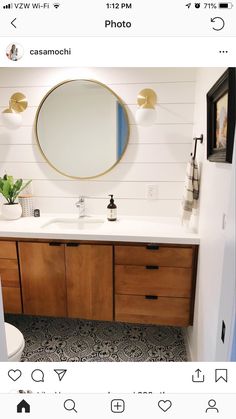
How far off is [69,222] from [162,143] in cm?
98

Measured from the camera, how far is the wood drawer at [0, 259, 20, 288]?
179cm

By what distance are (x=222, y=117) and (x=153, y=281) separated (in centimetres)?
109

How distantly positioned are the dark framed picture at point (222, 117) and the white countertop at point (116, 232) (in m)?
0.59

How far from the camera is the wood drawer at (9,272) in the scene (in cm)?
179

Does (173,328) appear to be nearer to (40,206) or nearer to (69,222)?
(69,222)

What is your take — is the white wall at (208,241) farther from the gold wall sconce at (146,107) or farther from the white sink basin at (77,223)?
the white sink basin at (77,223)

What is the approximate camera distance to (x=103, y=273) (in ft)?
5.66

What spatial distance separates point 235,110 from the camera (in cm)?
94
